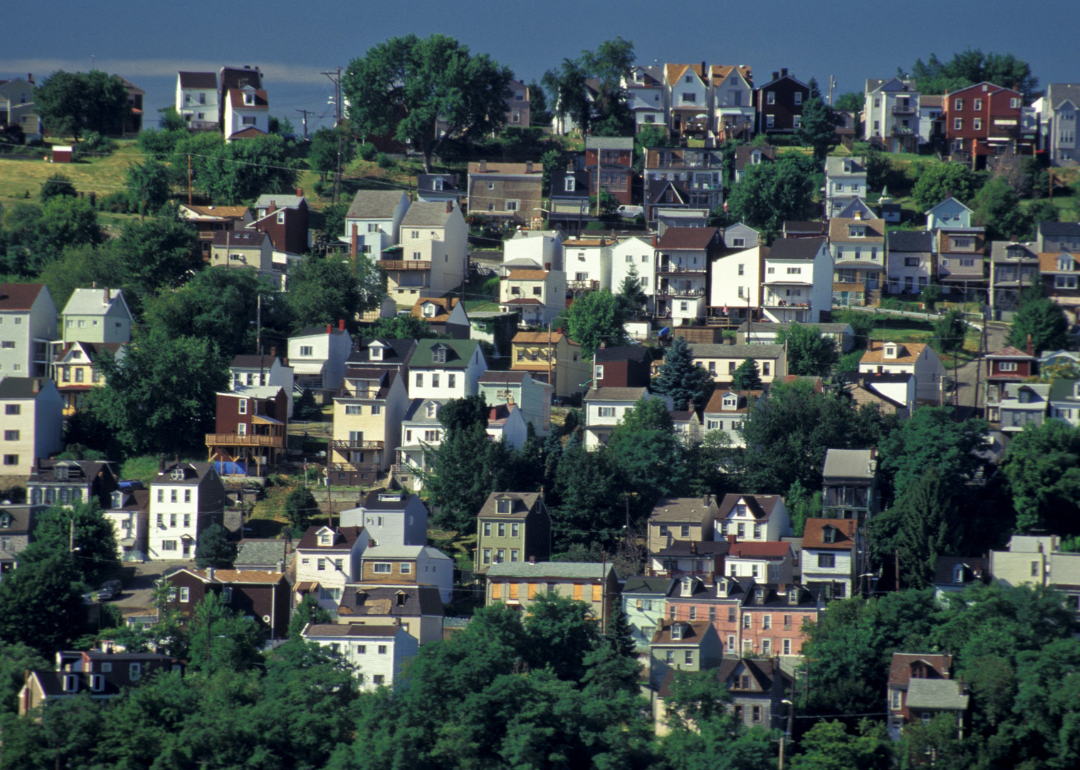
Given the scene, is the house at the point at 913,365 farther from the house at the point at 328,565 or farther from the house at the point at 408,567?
the house at the point at 328,565

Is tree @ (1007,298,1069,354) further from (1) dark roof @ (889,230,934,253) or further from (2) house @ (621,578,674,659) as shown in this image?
(2) house @ (621,578,674,659)

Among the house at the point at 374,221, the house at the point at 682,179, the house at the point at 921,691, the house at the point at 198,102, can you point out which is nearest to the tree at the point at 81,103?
the house at the point at 198,102

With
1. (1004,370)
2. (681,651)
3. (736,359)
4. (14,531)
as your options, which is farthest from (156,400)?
(1004,370)

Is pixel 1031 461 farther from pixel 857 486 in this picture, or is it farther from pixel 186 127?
pixel 186 127

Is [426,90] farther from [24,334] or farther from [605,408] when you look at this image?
[605,408]

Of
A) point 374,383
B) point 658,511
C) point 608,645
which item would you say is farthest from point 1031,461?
point 374,383

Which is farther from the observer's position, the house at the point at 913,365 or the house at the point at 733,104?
the house at the point at 733,104
